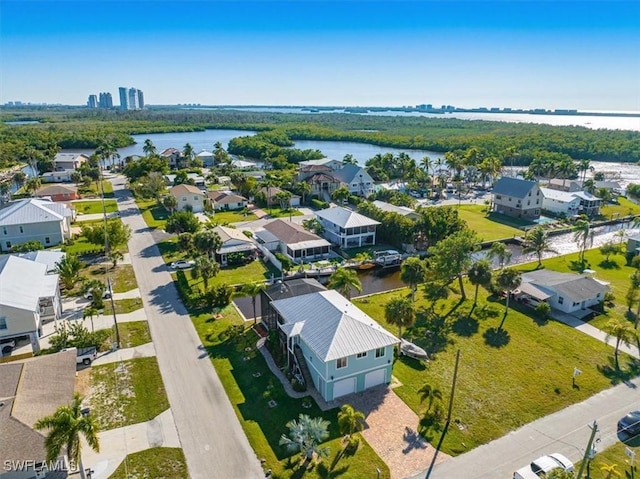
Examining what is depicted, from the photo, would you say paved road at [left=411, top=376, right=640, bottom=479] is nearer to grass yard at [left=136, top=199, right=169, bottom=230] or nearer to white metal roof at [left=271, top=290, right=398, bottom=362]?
white metal roof at [left=271, top=290, right=398, bottom=362]

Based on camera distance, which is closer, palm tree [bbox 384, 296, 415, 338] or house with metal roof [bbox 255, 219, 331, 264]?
palm tree [bbox 384, 296, 415, 338]

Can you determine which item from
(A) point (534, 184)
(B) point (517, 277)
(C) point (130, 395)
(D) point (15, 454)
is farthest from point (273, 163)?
(D) point (15, 454)

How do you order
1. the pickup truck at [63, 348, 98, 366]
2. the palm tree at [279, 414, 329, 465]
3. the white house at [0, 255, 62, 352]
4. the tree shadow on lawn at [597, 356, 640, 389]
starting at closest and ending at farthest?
the palm tree at [279, 414, 329, 465] < the tree shadow on lawn at [597, 356, 640, 389] < the pickup truck at [63, 348, 98, 366] < the white house at [0, 255, 62, 352]

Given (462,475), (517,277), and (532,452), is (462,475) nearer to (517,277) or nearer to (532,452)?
(532,452)

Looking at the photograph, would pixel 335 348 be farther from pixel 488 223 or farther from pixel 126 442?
pixel 488 223

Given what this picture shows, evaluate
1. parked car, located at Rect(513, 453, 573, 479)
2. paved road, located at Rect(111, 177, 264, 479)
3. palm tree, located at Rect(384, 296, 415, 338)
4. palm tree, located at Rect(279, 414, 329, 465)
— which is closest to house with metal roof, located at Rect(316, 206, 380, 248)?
paved road, located at Rect(111, 177, 264, 479)

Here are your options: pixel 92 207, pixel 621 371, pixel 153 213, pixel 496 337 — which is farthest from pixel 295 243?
pixel 92 207
